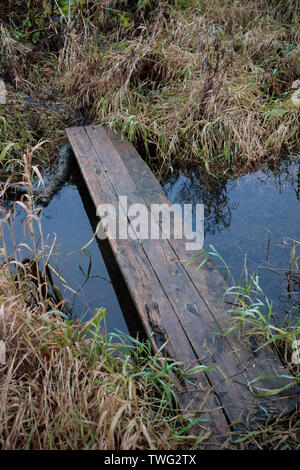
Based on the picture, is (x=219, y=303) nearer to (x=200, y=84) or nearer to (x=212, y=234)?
(x=212, y=234)

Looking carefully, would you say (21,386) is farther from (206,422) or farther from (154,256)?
(154,256)

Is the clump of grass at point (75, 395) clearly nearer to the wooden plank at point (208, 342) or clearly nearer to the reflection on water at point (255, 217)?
the wooden plank at point (208, 342)

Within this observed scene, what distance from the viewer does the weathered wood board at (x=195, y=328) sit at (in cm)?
189

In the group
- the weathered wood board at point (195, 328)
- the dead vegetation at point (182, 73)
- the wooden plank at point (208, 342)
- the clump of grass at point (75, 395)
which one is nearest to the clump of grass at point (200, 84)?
the dead vegetation at point (182, 73)

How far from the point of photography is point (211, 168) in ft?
13.2

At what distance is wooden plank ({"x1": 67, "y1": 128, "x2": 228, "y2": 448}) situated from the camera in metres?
1.89

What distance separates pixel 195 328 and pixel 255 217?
154cm

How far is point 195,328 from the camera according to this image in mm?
2240

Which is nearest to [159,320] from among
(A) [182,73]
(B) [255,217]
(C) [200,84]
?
(B) [255,217]

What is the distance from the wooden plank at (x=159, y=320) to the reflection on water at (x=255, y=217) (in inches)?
26.5

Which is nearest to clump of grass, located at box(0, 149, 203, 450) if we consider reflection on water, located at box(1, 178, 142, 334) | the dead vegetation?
reflection on water, located at box(1, 178, 142, 334)

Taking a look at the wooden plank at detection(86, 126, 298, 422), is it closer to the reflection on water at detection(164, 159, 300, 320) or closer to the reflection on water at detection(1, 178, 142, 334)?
the reflection on water at detection(1, 178, 142, 334)

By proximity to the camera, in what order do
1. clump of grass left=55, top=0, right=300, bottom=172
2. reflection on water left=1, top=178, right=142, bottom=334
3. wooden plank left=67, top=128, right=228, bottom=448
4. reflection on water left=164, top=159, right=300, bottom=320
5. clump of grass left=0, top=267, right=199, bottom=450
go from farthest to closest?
1. clump of grass left=55, top=0, right=300, bottom=172
2. reflection on water left=164, top=159, right=300, bottom=320
3. reflection on water left=1, top=178, right=142, bottom=334
4. wooden plank left=67, top=128, right=228, bottom=448
5. clump of grass left=0, top=267, right=199, bottom=450

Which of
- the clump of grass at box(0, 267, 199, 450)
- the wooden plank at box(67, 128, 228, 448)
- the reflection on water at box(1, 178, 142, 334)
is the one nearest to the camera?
the clump of grass at box(0, 267, 199, 450)
